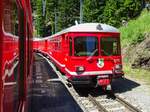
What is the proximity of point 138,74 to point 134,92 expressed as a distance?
6.38m

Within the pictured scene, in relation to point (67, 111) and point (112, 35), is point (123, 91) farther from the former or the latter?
point (67, 111)

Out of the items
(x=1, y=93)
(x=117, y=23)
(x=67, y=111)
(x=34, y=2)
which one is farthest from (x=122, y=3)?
(x=34, y=2)

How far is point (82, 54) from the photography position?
15320 mm

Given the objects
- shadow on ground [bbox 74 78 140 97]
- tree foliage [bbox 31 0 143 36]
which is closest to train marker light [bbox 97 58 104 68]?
shadow on ground [bbox 74 78 140 97]

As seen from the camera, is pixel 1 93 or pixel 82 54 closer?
pixel 1 93

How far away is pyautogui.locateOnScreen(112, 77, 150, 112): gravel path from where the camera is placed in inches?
504

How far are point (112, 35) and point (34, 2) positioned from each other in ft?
400

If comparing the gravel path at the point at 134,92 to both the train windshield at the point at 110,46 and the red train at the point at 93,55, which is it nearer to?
the red train at the point at 93,55

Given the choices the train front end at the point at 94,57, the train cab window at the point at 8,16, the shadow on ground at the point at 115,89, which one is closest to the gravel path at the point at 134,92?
the shadow on ground at the point at 115,89

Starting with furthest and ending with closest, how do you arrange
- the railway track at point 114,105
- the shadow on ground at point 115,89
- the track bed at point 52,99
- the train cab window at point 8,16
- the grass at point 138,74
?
the grass at point 138,74, the shadow on ground at point 115,89, the track bed at point 52,99, the railway track at point 114,105, the train cab window at point 8,16

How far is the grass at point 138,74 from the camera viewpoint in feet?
63.2

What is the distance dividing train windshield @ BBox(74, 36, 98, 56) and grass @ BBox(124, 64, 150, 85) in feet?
12.1

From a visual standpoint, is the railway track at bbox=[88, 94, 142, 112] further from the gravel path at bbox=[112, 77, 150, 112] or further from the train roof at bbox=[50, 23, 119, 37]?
the train roof at bbox=[50, 23, 119, 37]

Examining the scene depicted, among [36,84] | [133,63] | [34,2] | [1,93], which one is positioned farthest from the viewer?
[34,2]
